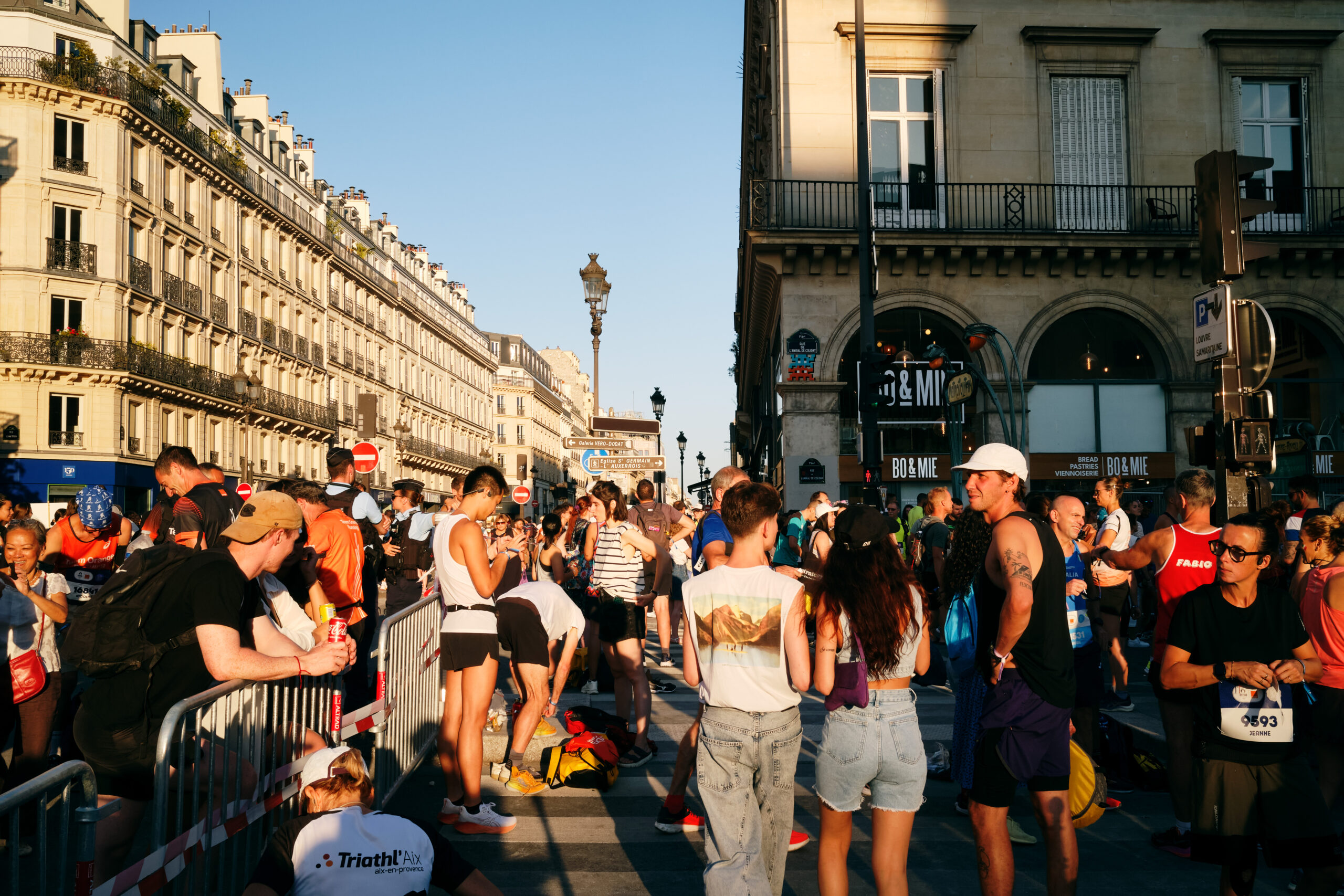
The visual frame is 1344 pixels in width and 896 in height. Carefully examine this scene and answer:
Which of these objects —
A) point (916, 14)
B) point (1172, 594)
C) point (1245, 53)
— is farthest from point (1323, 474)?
point (1172, 594)

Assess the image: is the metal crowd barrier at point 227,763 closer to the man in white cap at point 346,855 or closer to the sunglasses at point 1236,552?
the man in white cap at point 346,855

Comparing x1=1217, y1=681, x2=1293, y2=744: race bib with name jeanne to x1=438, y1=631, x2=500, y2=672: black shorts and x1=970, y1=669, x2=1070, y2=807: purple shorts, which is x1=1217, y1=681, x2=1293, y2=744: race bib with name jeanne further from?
x1=438, y1=631, x2=500, y2=672: black shorts

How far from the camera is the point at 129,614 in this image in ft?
12.2

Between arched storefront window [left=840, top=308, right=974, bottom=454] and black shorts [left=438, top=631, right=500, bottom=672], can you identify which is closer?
black shorts [left=438, top=631, right=500, bottom=672]

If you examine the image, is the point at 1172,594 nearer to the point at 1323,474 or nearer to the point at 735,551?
the point at 735,551

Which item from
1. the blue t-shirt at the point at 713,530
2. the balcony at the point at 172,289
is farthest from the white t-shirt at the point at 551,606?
the balcony at the point at 172,289

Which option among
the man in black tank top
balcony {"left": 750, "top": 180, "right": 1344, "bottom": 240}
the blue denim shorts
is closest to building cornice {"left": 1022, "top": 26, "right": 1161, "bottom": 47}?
balcony {"left": 750, "top": 180, "right": 1344, "bottom": 240}

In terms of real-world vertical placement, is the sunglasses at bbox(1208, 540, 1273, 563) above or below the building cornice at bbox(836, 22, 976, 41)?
below

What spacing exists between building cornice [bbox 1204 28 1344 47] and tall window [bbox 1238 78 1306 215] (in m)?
0.70

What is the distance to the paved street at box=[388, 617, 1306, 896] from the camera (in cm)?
509

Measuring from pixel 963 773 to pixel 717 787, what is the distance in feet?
3.63

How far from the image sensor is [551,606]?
23.8 ft

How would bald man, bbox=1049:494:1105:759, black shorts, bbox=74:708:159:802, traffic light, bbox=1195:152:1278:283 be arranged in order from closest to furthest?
black shorts, bbox=74:708:159:802
bald man, bbox=1049:494:1105:759
traffic light, bbox=1195:152:1278:283

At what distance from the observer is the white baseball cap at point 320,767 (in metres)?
3.19
